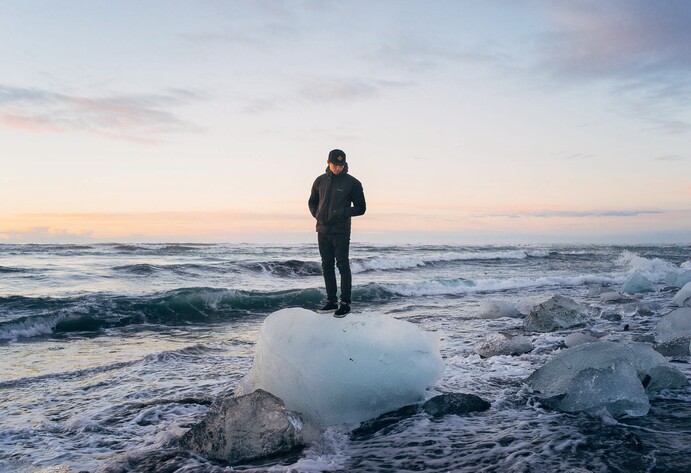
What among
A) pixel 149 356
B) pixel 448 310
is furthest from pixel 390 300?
pixel 149 356

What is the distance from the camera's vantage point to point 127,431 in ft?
13.1

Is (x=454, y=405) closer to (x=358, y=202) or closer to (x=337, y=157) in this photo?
(x=358, y=202)

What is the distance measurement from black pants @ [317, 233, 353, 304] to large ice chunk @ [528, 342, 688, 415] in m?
2.71

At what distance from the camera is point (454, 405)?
4.31m

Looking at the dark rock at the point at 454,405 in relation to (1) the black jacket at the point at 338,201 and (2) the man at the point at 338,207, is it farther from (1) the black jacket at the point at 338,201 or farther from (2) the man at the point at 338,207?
(1) the black jacket at the point at 338,201

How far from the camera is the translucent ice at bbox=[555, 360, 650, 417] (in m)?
4.07

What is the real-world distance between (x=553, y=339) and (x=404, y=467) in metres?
5.06

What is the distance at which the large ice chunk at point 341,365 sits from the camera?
13.7 feet

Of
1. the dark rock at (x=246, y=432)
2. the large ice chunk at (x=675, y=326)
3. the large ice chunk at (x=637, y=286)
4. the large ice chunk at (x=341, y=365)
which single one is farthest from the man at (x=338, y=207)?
the large ice chunk at (x=637, y=286)

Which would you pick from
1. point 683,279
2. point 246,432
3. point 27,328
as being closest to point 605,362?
point 246,432

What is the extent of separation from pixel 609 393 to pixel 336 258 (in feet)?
12.4

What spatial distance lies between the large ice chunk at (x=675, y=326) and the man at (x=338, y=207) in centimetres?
418

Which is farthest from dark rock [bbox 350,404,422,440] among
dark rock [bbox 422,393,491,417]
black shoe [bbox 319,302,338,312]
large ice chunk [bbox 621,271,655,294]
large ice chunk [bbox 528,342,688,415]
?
large ice chunk [bbox 621,271,655,294]

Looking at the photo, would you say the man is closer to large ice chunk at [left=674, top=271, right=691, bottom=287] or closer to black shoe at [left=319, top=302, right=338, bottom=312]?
black shoe at [left=319, top=302, right=338, bottom=312]
